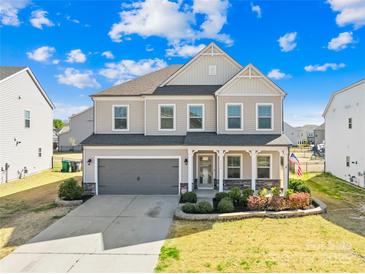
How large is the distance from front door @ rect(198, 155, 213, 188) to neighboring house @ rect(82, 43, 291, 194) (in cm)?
6

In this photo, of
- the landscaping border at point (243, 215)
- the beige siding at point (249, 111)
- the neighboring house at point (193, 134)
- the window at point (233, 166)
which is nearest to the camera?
the landscaping border at point (243, 215)

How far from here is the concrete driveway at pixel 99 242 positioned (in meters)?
6.85

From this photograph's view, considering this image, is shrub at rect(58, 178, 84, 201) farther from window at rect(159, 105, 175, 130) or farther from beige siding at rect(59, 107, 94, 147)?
beige siding at rect(59, 107, 94, 147)

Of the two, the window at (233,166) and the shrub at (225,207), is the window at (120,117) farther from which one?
the shrub at (225,207)

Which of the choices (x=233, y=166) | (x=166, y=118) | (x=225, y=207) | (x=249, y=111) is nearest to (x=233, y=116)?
(x=249, y=111)

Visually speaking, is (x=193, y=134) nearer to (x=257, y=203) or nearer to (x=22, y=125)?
(x=257, y=203)

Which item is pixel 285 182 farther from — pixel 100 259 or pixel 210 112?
pixel 100 259

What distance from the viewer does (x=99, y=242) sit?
A: 27.3 feet

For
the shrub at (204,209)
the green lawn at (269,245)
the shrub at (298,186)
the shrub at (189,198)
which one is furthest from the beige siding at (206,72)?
the green lawn at (269,245)

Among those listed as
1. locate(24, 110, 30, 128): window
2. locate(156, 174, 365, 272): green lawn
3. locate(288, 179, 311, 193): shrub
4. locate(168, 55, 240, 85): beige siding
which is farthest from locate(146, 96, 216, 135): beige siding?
locate(24, 110, 30, 128): window

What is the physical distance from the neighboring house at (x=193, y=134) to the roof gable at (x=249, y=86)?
6cm

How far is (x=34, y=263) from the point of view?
6.99 meters

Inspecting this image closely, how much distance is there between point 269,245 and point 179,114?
983 centimetres

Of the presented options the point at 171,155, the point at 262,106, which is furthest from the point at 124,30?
the point at 262,106
